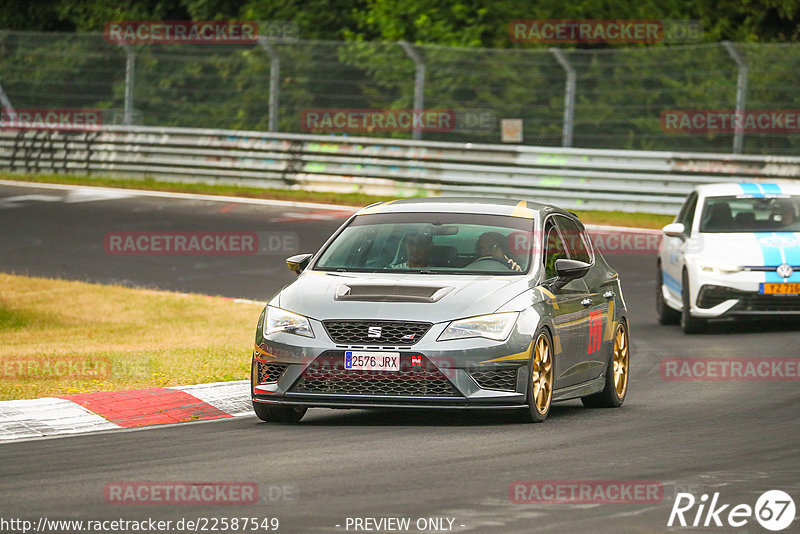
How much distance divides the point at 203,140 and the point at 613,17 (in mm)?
9771

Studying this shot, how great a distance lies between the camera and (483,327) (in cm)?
991

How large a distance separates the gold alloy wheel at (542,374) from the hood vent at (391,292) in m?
0.71

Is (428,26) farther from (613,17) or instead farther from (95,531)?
(95,531)

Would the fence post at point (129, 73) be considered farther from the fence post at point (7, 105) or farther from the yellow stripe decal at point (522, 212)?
the yellow stripe decal at point (522, 212)

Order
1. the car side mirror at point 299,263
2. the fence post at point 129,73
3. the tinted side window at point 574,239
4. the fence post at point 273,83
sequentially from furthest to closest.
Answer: the fence post at point 129,73, the fence post at point 273,83, the tinted side window at point 574,239, the car side mirror at point 299,263

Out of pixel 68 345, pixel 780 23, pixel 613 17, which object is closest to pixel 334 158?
pixel 613 17

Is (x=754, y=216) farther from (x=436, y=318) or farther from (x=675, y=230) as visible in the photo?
(x=436, y=318)

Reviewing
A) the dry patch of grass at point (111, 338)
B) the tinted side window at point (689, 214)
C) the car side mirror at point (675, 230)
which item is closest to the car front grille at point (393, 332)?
the dry patch of grass at point (111, 338)

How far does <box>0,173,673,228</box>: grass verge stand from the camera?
88.6 feet

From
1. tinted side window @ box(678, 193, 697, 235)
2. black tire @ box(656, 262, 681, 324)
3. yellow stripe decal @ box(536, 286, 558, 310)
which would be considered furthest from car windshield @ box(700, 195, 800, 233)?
yellow stripe decal @ box(536, 286, 558, 310)

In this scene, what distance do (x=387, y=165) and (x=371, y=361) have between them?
1959 centimetres

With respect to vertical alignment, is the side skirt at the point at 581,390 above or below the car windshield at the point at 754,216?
below

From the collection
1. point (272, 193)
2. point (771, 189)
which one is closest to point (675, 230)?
point (771, 189)

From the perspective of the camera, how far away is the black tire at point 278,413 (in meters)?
10.4
